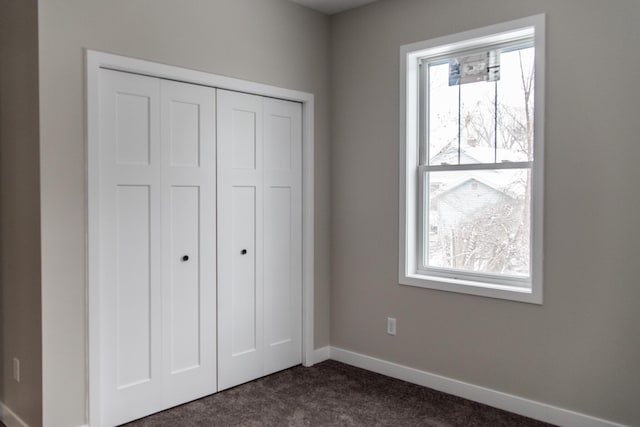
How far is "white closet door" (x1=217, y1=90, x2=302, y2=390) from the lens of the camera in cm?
329

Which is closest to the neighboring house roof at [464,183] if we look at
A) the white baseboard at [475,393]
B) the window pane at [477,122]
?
the window pane at [477,122]

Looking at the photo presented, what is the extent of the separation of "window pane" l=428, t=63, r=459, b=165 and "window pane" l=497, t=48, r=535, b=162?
33cm

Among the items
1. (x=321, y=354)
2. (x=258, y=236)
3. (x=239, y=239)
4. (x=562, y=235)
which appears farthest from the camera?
(x=321, y=354)

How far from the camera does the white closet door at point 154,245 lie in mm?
2711

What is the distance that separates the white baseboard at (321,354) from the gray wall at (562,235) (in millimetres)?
487

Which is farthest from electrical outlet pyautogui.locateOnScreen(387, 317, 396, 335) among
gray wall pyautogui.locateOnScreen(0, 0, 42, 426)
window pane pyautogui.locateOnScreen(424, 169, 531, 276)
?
gray wall pyautogui.locateOnScreen(0, 0, 42, 426)

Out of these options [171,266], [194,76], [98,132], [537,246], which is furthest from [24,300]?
[537,246]

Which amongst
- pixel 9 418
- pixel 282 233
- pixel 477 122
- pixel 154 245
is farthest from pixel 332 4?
pixel 9 418

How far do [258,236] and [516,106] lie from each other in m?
1.88

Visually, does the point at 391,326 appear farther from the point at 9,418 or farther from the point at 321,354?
the point at 9,418

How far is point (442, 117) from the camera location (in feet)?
11.3

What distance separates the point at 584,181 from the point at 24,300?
3.05m

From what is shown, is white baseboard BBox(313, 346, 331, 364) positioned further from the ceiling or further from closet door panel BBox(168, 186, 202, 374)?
the ceiling

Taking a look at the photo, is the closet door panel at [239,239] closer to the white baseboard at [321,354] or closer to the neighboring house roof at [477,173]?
the white baseboard at [321,354]
